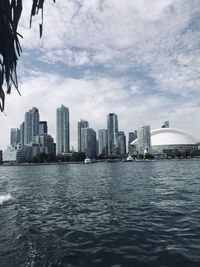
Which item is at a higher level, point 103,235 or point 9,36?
point 9,36

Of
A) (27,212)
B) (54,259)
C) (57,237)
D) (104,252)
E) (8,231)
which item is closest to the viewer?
(54,259)

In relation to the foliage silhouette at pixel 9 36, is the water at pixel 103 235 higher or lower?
lower

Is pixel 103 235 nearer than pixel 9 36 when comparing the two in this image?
No

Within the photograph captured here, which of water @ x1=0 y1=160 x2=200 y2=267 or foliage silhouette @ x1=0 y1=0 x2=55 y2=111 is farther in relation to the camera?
water @ x1=0 y1=160 x2=200 y2=267

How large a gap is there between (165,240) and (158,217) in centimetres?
598

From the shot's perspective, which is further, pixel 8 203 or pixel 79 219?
pixel 8 203

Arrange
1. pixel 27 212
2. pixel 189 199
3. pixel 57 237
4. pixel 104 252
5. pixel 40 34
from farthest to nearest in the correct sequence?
pixel 189 199 → pixel 27 212 → pixel 57 237 → pixel 104 252 → pixel 40 34

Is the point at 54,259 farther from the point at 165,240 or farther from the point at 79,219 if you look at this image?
the point at 79,219

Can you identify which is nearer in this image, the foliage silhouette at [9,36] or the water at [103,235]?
the foliage silhouette at [9,36]

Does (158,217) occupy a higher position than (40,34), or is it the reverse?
(40,34)

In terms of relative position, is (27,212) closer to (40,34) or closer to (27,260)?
(27,260)

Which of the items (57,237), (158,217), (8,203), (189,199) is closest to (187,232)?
(158,217)

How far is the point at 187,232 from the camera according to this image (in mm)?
17797

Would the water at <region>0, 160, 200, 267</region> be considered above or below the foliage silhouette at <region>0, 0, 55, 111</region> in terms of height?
below
